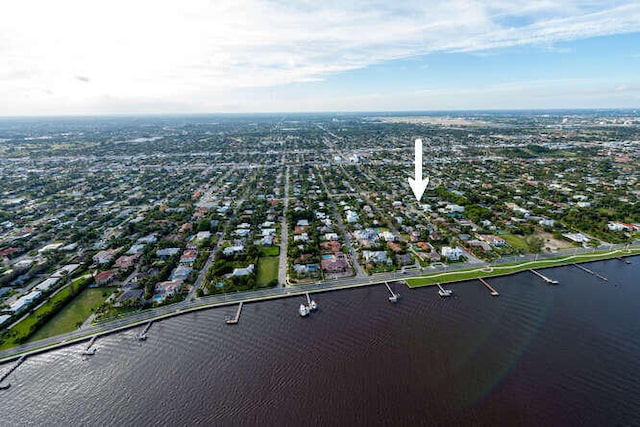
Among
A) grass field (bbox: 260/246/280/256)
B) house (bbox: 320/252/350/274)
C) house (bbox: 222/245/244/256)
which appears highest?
house (bbox: 222/245/244/256)

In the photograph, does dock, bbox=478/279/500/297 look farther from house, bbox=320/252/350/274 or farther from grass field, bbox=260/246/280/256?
grass field, bbox=260/246/280/256

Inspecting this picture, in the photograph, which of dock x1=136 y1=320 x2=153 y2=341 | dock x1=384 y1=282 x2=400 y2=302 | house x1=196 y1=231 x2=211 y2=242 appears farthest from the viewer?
house x1=196 y1=231 x2=211 y2=242

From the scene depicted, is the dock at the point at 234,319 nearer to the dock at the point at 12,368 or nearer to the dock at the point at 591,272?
the dock at the point at 12,368

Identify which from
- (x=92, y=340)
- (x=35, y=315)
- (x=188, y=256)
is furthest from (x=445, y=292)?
(x=35, y=315)

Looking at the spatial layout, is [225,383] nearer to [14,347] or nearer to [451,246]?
[14,347]

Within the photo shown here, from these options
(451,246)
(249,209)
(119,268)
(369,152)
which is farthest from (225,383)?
(369,152)

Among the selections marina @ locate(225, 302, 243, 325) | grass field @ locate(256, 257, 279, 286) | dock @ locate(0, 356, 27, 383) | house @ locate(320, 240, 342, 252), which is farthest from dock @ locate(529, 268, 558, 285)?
dock @ locate(0, 356, 27, 383)
